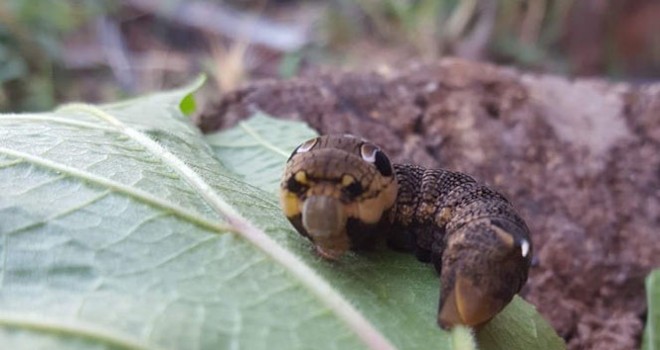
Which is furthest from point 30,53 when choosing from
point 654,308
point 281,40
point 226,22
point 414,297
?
point 654,308

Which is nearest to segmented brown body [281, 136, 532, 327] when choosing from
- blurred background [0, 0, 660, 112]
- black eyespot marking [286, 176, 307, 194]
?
black eyespot marking [286, 176, 307, 194]

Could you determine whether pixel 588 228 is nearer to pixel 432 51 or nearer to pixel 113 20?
pixel 432 51

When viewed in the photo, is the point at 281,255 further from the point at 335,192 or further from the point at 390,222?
the point at 390,222

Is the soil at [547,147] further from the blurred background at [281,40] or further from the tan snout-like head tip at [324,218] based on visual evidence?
the blurred background at [281,40]

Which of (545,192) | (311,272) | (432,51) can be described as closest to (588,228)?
(545,192)

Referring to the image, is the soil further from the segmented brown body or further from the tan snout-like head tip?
the tan snout-like head tip
